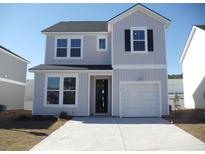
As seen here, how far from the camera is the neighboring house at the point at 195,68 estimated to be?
62.8 feet

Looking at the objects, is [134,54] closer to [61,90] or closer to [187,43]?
[61,90]

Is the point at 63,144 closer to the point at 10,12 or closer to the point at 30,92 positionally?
the point at 10,12

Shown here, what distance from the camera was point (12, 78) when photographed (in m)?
21.5

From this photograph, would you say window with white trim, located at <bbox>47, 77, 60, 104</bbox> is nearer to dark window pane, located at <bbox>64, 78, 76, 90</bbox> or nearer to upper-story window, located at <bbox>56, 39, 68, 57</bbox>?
dark window pane, located at <bbox>64, 78, 76, 90</bbox>

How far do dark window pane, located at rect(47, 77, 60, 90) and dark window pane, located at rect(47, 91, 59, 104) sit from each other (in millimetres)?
353

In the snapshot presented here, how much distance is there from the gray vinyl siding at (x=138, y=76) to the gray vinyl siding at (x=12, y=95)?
10.7 m

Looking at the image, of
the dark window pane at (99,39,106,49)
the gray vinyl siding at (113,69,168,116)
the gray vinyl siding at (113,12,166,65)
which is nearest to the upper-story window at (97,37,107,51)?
the dark window pane at (99,39,106,49)

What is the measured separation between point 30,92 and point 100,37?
13.9 metres

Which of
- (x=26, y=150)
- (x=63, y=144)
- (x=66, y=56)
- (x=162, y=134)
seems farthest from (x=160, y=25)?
(x=26, y=150)

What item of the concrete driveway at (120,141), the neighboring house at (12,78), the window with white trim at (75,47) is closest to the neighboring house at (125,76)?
the window with white trim at (75,47)

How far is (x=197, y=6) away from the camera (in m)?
14.0

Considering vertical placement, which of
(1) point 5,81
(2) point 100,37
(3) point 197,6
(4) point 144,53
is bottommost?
(1) point 5,81

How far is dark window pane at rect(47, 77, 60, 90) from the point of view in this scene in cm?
1543

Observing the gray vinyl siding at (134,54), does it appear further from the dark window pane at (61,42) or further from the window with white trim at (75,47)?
the dark window pane at (61,42)
